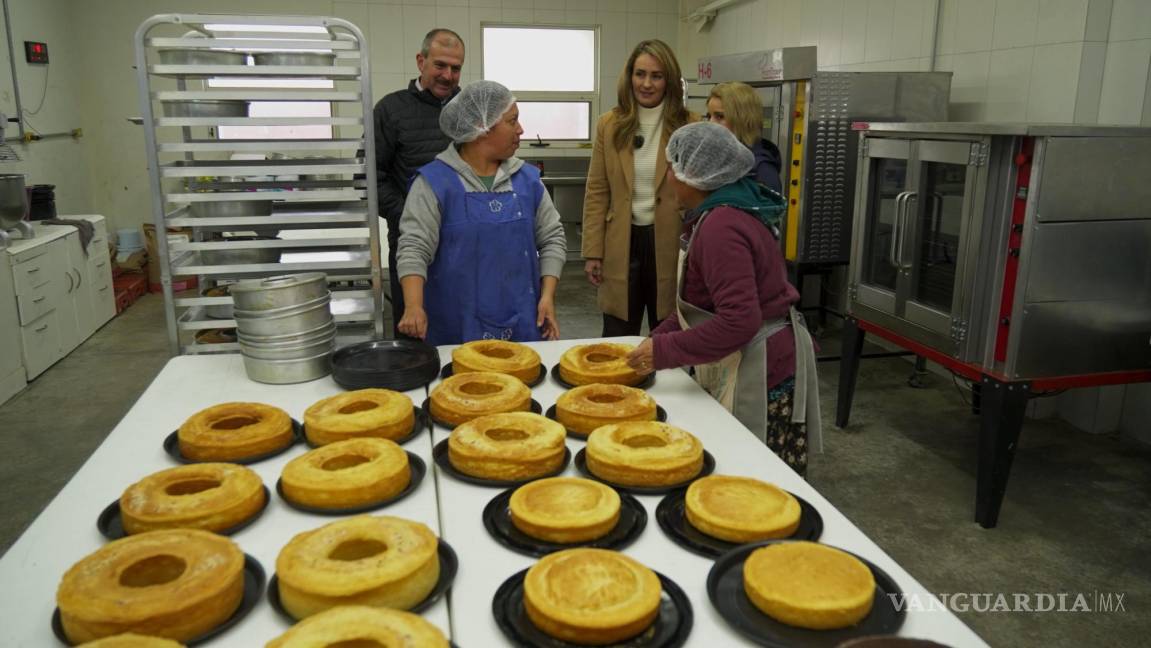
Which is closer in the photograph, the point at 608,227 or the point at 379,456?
the point at 379,456

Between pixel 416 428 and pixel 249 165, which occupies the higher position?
pixel 249 165

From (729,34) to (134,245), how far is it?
5.60 meters

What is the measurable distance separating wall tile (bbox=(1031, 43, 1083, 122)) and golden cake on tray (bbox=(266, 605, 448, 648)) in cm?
372

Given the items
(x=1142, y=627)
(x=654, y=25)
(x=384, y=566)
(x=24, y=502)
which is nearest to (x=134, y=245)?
(x=24, y=502)

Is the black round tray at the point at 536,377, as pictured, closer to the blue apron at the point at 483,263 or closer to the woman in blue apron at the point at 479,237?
the woman in blue apron at the point at 479,237

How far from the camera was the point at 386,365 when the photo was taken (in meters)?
2.13

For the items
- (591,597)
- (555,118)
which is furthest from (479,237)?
(555,118)

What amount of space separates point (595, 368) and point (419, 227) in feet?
2.52

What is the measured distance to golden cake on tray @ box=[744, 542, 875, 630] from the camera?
3.56 ft

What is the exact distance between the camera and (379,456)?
1503 mm

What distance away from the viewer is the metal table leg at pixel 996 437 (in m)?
2.79

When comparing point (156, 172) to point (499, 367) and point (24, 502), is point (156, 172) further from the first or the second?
point (24, 502)

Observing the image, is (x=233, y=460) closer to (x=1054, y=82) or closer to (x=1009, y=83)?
(x=1054, y=82)

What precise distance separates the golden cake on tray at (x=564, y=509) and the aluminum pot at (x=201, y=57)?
189 cm
